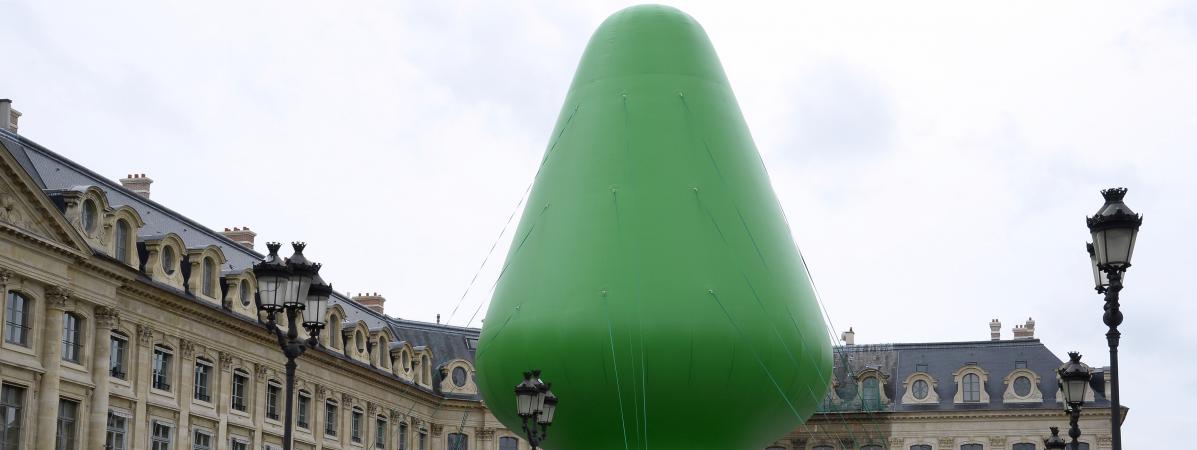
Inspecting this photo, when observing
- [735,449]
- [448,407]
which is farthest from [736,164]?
[448,407]

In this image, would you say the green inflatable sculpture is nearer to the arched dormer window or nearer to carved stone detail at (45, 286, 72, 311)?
carved stone detail at (45, 286, 72, 311)

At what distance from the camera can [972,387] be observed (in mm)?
69500

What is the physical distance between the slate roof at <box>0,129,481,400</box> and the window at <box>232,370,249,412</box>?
326 centimetres

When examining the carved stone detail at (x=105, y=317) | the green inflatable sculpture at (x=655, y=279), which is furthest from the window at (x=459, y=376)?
the green inflatable sculpture at (x=655, y=279)

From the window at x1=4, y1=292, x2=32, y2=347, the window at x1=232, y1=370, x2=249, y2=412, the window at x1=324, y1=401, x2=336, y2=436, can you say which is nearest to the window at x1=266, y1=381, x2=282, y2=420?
the window at x1=232, y1=370, x2=249, y2=412

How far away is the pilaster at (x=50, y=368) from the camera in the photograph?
38719 millimetres

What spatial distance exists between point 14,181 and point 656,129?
55.0 feet

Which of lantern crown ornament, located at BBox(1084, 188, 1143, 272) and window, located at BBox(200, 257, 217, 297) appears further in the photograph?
window, located at BBox(200, 257, 217, 297)

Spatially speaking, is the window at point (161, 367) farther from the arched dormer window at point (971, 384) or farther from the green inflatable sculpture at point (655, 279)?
the arched dormer window at point (971, 384)

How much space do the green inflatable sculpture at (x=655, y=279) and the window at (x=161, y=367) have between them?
16.9 metres

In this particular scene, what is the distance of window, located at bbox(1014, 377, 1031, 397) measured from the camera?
68.5 metres

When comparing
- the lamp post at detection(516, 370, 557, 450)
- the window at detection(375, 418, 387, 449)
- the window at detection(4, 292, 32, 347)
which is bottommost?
the lamp post at detection(516, 370, 557, 450)

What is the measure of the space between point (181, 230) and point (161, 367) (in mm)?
5221

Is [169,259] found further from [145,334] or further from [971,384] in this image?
[971,384]
